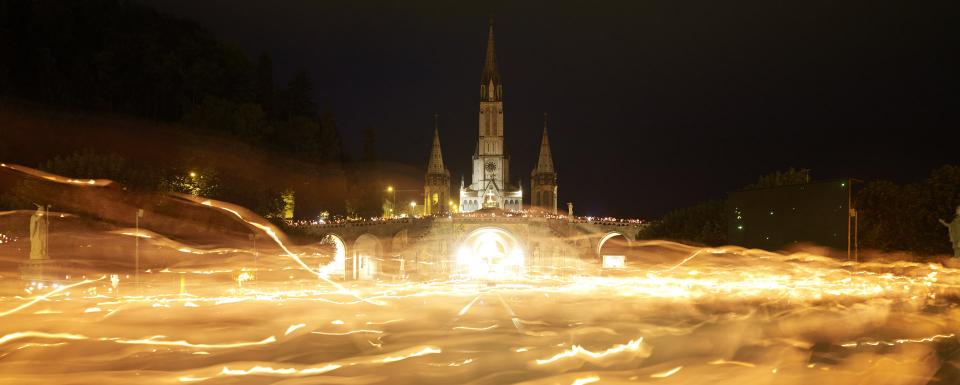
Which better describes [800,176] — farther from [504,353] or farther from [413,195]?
[413,195]

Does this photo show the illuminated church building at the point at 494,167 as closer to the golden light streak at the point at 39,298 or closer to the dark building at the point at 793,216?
the dark building at the point at 793,216

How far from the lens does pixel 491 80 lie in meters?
148

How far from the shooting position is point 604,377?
11797 mm

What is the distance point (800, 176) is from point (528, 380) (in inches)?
2618

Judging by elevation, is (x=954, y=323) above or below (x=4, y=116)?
below

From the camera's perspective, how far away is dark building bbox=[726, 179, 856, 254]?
37.1 metres

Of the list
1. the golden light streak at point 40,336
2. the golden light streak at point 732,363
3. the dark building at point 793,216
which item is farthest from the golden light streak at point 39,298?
the dark building at point 793,216

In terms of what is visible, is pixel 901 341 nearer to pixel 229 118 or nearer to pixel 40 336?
pixel 40 336

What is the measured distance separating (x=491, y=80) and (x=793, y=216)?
110400 millimetres

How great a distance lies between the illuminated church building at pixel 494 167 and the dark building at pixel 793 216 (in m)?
93.9

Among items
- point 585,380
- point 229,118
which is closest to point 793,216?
point 585,380

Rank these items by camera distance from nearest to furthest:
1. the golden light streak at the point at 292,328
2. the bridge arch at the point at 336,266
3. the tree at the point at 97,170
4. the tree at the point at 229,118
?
the golden light streak at the point at 292,328 → the bridge arch at the point at 336,266 → the tree at the point at 97,170 → the tree at the point at 229,118

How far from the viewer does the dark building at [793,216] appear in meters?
37.1

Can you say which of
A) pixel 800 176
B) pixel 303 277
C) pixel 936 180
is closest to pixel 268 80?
pixel 800 176
